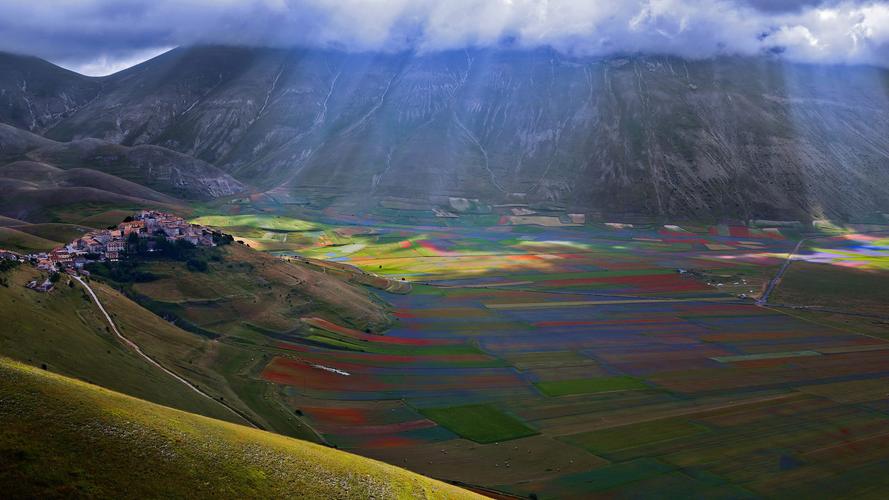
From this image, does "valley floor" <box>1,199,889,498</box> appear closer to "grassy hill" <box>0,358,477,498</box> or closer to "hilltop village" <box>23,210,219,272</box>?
"hilltop village" <box>23,210,219,272</box>

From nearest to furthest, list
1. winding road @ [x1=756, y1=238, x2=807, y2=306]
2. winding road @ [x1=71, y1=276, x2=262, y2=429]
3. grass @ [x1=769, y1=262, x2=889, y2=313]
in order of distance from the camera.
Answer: winding road @ [x1=71, y1=276, x2=262, y2=429]
grass @ [x1=769, y1=262, x2=889, y2=313]
winding road @ [x1=756, y1=238, x2=807, y2=306]

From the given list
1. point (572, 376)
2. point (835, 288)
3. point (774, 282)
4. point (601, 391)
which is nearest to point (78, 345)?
point (572, 376)

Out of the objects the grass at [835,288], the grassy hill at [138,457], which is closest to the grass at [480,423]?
the grassy hill at [138,457]

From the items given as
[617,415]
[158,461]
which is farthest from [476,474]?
[158,461]

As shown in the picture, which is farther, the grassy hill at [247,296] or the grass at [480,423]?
the grassy hill at [247,296]

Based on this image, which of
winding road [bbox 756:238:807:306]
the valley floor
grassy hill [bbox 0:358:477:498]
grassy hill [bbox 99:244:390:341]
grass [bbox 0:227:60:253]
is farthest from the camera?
winding road [bbox 756:238:807:306]

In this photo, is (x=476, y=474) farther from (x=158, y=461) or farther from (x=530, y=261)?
(x=530, y=261)

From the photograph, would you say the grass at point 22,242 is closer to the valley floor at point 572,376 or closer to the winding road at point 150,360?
the valley floor at point 572,376

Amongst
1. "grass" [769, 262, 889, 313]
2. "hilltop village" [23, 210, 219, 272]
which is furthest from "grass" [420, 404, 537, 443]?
"grass" [769, 262, 889, 313]
